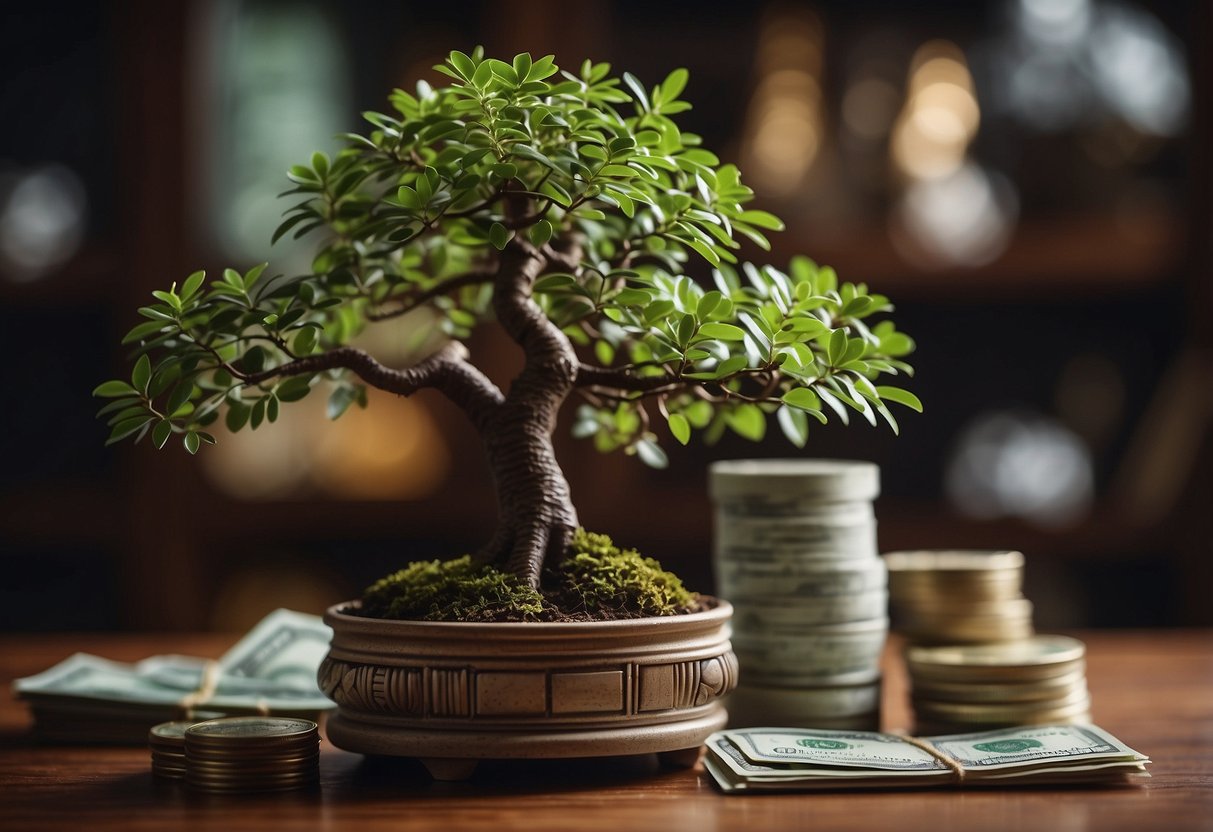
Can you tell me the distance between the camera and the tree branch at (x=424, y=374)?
1.09 meters

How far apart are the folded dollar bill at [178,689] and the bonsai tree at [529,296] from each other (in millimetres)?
286

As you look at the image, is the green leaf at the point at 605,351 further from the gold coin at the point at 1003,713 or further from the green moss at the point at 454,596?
the gold coin at the point at 1003,713

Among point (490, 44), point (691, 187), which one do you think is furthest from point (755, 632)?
point (490, 44)

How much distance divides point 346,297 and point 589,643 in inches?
15.6

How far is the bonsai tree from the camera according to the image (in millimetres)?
1013

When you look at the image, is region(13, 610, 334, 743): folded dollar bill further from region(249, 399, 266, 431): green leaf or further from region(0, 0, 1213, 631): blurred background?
region(0, 0, 1213, 631): blurred background

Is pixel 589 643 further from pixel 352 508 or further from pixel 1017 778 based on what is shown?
pixel 352 508

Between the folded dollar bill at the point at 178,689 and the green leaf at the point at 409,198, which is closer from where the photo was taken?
the green leaf at the point at 409,198

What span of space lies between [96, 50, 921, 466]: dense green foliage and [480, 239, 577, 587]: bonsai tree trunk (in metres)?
0.03

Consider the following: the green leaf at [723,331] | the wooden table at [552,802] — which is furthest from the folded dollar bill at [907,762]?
the green leaf at [723,331]

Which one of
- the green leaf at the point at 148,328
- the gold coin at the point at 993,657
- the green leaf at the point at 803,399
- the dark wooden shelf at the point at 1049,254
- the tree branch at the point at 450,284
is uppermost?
the dark wooden shelf at the point at 1049,254

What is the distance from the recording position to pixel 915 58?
103 inches

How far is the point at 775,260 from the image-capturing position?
8.21 ft

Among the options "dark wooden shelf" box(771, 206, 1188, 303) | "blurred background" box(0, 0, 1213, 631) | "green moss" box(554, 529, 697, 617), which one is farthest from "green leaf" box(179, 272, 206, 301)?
"dark wooden shelf" box(771, 206, 1188, 303)
